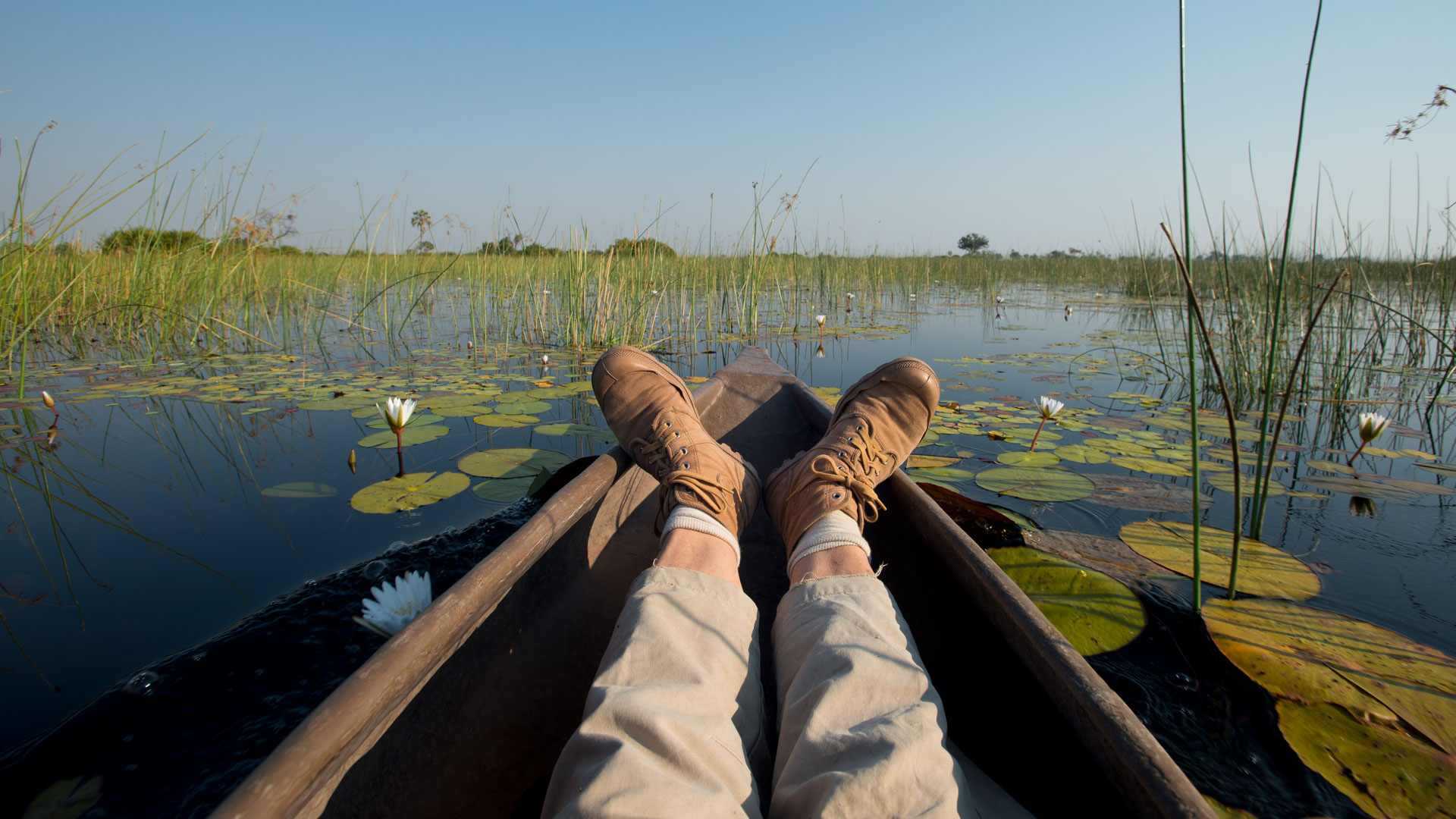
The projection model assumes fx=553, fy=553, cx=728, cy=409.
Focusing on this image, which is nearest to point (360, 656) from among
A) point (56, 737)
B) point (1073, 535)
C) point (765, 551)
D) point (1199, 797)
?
point (56, 737)

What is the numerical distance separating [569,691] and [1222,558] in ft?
4.25

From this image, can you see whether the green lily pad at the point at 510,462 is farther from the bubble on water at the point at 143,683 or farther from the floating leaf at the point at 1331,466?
the floating leaf at the point at 1331,466

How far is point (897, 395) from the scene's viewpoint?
1258 mm

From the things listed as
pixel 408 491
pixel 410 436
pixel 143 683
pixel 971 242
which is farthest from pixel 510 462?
pixel 971 242

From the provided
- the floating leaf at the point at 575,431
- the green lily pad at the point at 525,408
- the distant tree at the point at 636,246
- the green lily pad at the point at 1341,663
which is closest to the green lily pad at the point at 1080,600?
the green lily pad at the point at 1341,663

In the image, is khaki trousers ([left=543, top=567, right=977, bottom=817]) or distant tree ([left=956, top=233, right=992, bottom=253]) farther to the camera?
distant tree ([left=956, top=233, right=992, bottom=253])

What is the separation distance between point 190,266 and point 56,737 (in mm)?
3677

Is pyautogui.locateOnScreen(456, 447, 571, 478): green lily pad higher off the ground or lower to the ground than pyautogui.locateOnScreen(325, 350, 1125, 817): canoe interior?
higher

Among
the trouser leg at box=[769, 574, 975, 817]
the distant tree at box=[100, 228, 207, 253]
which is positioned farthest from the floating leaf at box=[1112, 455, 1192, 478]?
the distant tree at box=[100, 228, 207, 253]

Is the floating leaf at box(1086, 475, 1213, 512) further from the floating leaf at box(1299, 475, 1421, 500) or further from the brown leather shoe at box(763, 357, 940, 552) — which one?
the brown leather shoe at box(763, 357, 940, 552)

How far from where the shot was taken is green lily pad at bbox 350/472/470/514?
4.56ft

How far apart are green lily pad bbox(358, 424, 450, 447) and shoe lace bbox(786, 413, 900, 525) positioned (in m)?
1.42

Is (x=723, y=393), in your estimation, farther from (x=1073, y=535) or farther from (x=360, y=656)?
(x=360, y=656)

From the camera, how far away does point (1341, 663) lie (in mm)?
817
